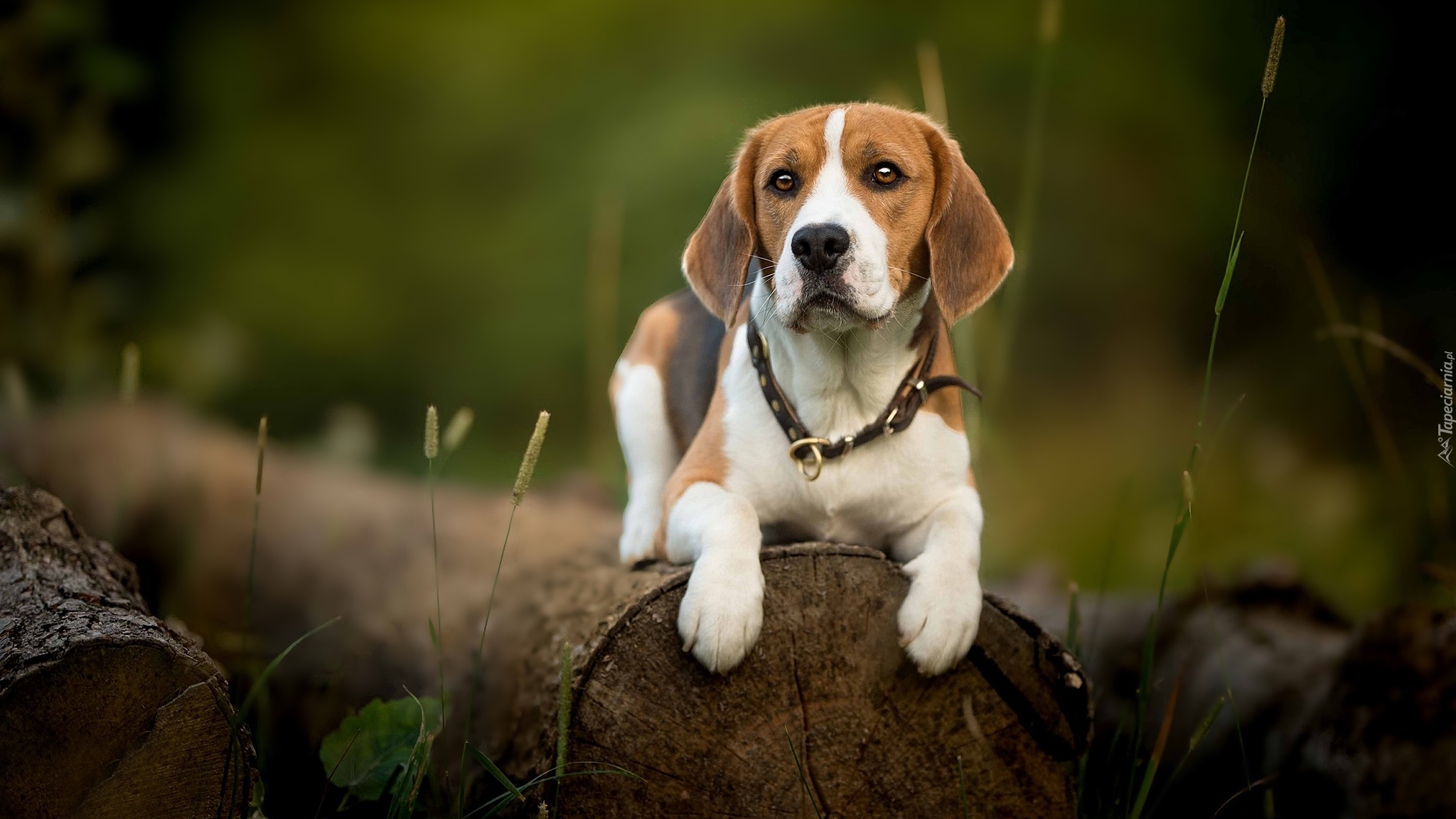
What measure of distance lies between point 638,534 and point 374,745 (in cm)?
102

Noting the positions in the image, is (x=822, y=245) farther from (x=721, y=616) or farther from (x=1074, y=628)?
(x=1074, y=628)

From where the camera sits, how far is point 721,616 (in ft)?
7.33

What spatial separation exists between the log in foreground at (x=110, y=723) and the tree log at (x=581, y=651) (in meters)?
0.56

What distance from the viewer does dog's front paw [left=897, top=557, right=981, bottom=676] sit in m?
2.31

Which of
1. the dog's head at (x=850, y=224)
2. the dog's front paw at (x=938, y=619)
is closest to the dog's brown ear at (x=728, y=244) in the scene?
the dog's head at (x=850, y=224)

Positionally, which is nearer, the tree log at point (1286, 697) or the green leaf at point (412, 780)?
the green leaf at point (412, 780)

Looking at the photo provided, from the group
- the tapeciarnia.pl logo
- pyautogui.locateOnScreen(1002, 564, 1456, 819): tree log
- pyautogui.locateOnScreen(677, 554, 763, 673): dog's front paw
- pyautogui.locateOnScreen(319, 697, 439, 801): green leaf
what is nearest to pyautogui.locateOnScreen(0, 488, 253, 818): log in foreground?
pyautogui.locateOnScreen(319, 697, 439, 801): green leaf

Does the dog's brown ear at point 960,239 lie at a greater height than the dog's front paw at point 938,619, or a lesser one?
greater

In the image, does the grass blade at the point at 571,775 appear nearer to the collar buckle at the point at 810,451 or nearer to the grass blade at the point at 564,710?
the grass blade at the point at 564,710

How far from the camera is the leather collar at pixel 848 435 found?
271 cm

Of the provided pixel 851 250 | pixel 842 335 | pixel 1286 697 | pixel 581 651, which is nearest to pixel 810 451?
pixel 842 335

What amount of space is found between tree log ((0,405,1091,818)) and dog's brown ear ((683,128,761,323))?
73 cm

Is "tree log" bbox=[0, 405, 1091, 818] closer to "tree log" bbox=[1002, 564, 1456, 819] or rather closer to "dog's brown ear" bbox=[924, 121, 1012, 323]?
"tree log" bbox=[1002, 564, 1456, 819]

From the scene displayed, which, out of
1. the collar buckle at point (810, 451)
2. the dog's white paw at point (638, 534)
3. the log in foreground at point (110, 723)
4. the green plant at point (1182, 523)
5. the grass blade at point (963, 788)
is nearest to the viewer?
the log in foreground at point (110, 723)
